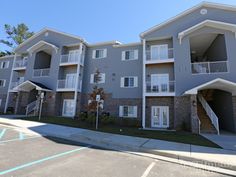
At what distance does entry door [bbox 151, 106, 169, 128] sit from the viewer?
55.3ft

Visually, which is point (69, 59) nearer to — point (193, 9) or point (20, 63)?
point (20, 63)

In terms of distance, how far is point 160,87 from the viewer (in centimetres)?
1739

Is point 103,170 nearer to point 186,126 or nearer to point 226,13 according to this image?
point 186,126

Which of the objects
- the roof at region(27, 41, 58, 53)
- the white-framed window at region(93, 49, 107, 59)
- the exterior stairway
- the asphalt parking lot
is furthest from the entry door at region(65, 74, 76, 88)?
the exterior stairway

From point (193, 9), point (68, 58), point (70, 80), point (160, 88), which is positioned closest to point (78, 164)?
point (160, 88)

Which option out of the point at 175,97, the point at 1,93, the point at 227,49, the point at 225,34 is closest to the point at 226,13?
the point at 225,34

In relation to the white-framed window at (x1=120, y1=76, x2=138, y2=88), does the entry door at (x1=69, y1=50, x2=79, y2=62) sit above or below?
above

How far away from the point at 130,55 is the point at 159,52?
3.90 m

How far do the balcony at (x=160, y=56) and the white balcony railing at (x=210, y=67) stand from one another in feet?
8.45

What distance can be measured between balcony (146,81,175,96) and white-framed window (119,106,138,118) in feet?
9.48

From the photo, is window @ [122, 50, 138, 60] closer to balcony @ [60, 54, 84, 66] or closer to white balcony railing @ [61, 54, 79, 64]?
balcony @ [60, 54, 84, 66]

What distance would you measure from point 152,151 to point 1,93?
28854 mm

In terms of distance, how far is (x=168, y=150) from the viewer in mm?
7719

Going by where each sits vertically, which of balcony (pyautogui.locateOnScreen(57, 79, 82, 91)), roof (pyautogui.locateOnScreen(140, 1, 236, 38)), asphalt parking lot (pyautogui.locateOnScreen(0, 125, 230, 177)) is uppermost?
roof (pyautogui.locateOnScreen(140, 1, 236, 38))
